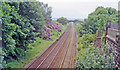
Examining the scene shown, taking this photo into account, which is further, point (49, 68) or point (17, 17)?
point (49, 68)

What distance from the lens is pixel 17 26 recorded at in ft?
34.2

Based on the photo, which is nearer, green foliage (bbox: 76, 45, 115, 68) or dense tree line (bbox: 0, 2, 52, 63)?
green foliage (bbox: 76, 45, 115, 68)

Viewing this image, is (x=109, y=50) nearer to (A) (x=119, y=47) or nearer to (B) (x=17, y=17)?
(A) (x=119, y=47)

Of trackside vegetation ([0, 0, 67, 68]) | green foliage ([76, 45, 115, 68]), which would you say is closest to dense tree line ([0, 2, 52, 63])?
trackside vegetation ([0, 0, 67, 68])

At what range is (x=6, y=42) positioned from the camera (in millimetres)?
9391

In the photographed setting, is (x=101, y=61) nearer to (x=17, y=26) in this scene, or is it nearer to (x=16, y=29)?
(x=17, y=26)

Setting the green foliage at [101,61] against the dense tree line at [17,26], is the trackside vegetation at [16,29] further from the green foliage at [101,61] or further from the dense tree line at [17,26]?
the green foliage at [101,61]

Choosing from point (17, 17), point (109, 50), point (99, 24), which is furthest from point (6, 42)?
point (99, 24)

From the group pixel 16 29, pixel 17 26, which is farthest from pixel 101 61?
pixel 16 29

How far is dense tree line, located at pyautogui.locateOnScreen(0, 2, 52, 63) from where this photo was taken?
9062mm

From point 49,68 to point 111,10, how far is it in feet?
128

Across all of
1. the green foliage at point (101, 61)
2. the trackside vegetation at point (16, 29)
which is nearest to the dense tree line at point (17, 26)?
the trackside vegetation at point (16, 29)

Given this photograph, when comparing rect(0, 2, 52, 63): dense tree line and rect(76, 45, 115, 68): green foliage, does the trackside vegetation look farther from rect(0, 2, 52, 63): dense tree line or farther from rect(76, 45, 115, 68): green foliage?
rect(76, 45, 115, 68): green foliage

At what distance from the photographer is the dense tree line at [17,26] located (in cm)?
906
